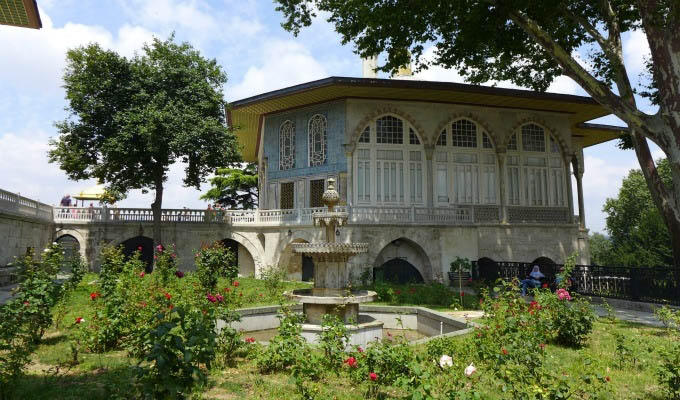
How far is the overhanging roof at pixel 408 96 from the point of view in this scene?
1884 centimetres

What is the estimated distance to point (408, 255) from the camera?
19.5 metres

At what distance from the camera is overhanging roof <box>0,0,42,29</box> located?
26.7 ft

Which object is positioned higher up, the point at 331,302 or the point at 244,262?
the point at 244,262

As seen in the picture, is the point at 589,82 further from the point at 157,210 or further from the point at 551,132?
the point at 157,210

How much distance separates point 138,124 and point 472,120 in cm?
1550

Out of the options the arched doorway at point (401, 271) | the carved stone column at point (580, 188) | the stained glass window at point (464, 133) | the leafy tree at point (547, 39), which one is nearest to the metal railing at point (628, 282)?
the leafy tree at point (547, 39)

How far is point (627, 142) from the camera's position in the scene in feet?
59.4

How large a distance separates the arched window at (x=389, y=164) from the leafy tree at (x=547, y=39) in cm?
564

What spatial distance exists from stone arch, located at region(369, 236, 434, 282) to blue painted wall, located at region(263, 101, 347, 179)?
403cm

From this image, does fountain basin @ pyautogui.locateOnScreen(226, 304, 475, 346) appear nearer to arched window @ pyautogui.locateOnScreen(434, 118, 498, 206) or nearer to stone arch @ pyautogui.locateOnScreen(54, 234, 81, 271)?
arched window @ pyautogui.locateOnScreen(434, 118, 498, 206)

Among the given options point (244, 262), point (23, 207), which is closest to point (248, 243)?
point (244, 262)

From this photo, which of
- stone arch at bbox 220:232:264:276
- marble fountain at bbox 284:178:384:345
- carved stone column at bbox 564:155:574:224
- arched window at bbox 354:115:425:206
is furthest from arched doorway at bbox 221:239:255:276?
carved stone column at bbox 564:155:574:224

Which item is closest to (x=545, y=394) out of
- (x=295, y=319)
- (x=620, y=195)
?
(x=295, y=319)

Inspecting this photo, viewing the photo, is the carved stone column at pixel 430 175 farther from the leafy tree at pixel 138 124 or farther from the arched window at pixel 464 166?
the leafy tree at pixel 138 124
